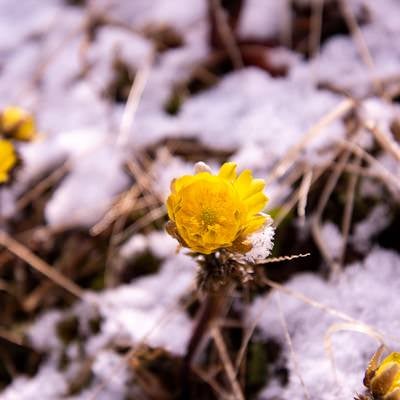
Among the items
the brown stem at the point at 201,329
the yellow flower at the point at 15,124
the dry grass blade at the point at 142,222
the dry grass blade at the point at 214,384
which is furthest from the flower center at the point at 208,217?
the yellow flower at the point at 15,124

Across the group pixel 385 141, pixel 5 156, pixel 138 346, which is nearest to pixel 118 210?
pixel 5 156

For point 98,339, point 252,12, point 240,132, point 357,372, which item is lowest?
point 98,339

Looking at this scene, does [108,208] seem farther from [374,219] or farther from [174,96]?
Answer: [374,219]

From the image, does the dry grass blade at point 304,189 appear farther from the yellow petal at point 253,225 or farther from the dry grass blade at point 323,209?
the yellow petal at point 253,225

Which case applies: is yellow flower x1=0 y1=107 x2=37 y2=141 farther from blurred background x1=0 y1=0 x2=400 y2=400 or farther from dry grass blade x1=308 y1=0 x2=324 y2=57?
dry grass blade x1=308 y1=0 x2=324 y2=57

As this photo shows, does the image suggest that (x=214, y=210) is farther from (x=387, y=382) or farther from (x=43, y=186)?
(x=43, y=186)

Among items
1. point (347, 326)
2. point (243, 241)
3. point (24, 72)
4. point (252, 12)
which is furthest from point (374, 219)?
point (24, 72)

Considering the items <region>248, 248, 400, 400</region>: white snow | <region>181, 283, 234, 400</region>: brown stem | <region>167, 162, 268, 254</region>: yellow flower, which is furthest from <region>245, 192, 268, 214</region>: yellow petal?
<region>248, 248, 400, 400</region>: white snow
